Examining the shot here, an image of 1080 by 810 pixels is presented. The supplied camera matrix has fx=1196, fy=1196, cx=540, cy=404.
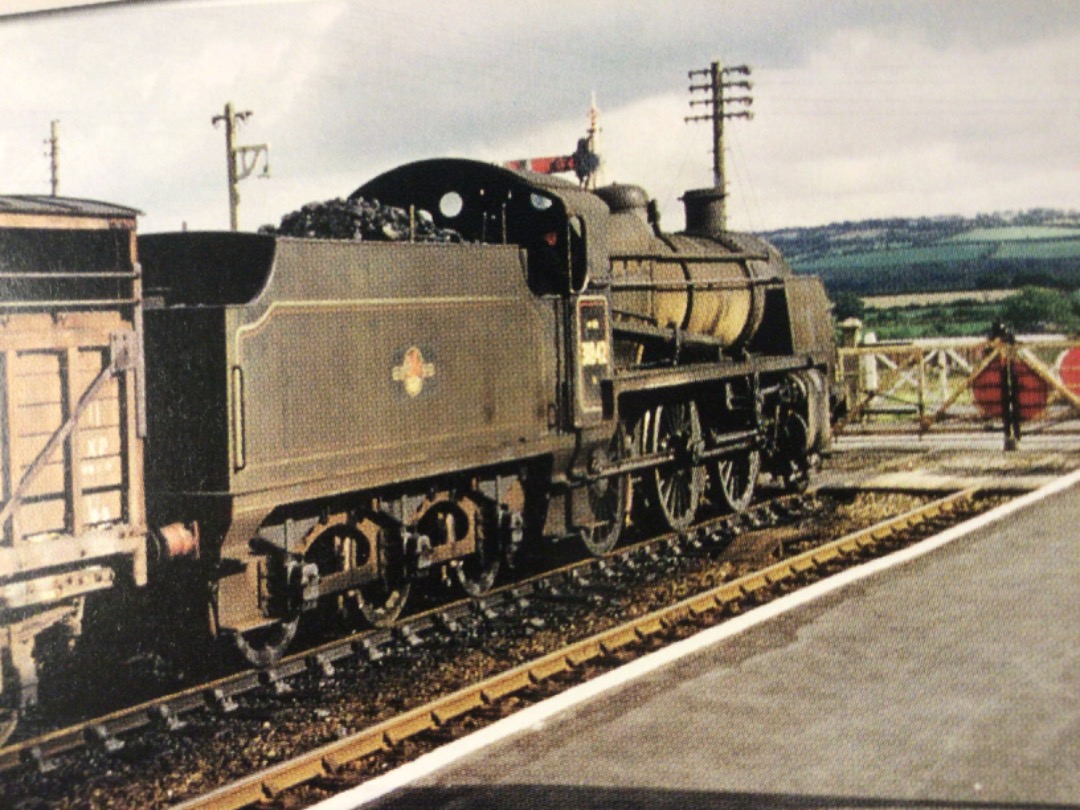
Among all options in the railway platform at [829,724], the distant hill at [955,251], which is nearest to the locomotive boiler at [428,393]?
the railway platform at [829,724]

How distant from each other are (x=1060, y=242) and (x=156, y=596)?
4.78 m

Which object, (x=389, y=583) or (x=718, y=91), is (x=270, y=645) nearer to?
(x=389, y=583)

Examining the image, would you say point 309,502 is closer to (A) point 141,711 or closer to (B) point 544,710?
(A) point 141,711

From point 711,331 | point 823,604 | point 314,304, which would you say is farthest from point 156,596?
point 711,331

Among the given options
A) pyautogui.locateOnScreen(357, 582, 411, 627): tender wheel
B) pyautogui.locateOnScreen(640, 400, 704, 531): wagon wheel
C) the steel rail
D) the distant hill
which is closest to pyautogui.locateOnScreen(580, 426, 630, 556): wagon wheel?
pyautogui.locateOnScreen(640, 400, 704, 531): wagon wheel

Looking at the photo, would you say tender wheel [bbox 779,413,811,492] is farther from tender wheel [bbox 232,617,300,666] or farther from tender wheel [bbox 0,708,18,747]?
tender wheel [bbox 0,708,18,747]

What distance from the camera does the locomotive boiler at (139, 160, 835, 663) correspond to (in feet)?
19.9

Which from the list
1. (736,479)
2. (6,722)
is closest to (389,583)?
(6,722)

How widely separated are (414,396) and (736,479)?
557 centimetres

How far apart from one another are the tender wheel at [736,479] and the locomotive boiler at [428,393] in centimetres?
4

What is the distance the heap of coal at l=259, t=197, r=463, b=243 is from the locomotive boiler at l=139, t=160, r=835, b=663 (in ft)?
0.32

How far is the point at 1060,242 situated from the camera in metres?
5.52

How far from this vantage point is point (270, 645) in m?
6.78

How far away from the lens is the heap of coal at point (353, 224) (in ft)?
24.2
